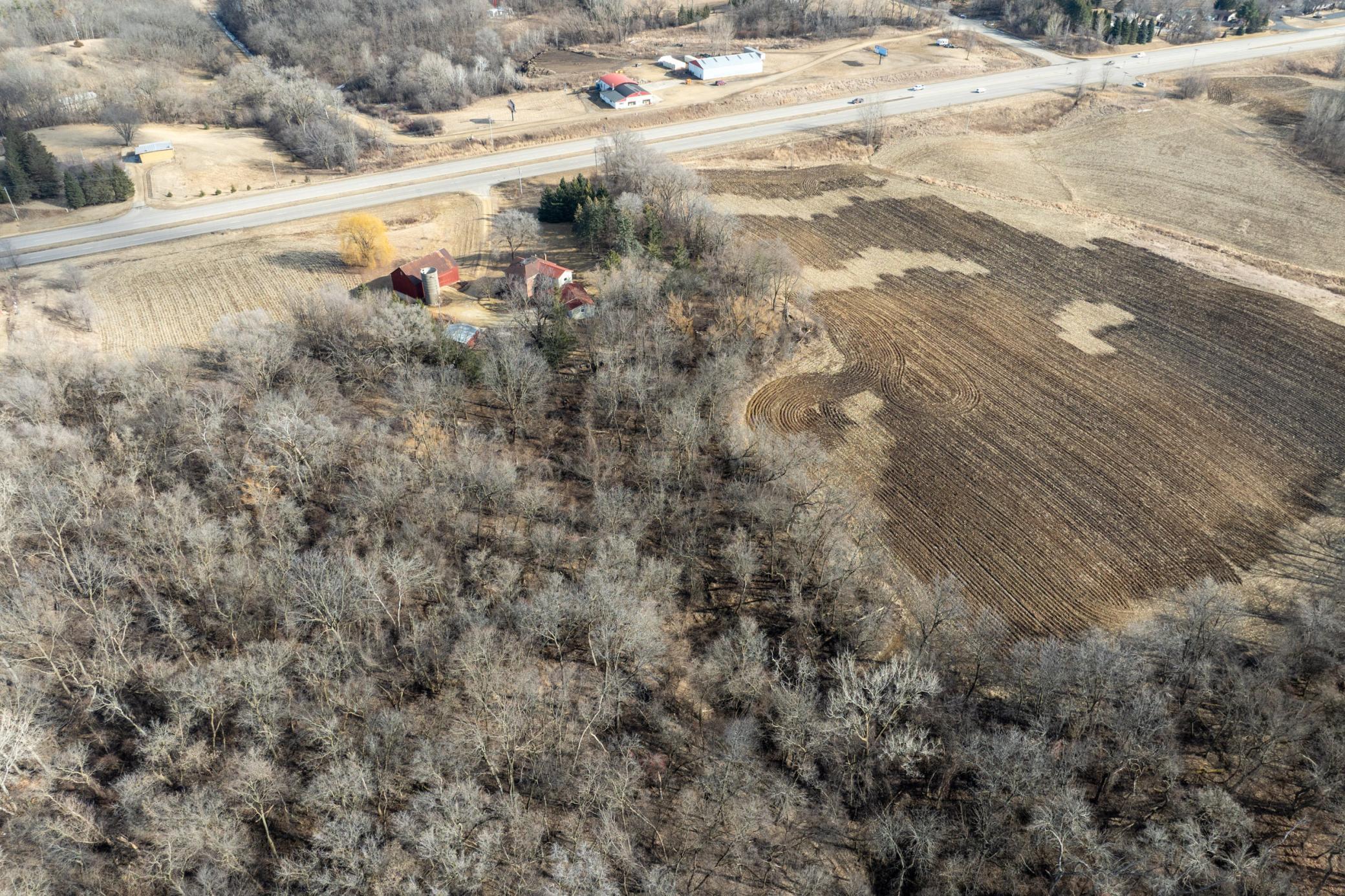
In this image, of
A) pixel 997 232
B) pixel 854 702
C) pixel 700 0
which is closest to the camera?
pixel 854 702

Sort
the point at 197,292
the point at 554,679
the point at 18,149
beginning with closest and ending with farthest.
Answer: the point at 554,679 < the point at 197,292 < the point at 18,149

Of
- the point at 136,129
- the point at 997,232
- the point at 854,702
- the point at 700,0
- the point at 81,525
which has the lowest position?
the point at 854,702

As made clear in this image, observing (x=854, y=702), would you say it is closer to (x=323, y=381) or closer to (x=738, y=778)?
(x=738, y=778)

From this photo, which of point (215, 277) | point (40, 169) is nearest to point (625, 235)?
point (215, 277)

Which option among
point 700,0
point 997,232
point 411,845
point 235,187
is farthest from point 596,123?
point 411,845

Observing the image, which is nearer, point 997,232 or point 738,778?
point 738,778

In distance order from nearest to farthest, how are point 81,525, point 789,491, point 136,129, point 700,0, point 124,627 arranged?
1. point 124,627
2. point 81,525
3. point 789,491
4. point 136,129
5. point 700,0

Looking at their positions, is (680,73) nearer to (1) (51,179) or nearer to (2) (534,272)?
(2) (534,272)
